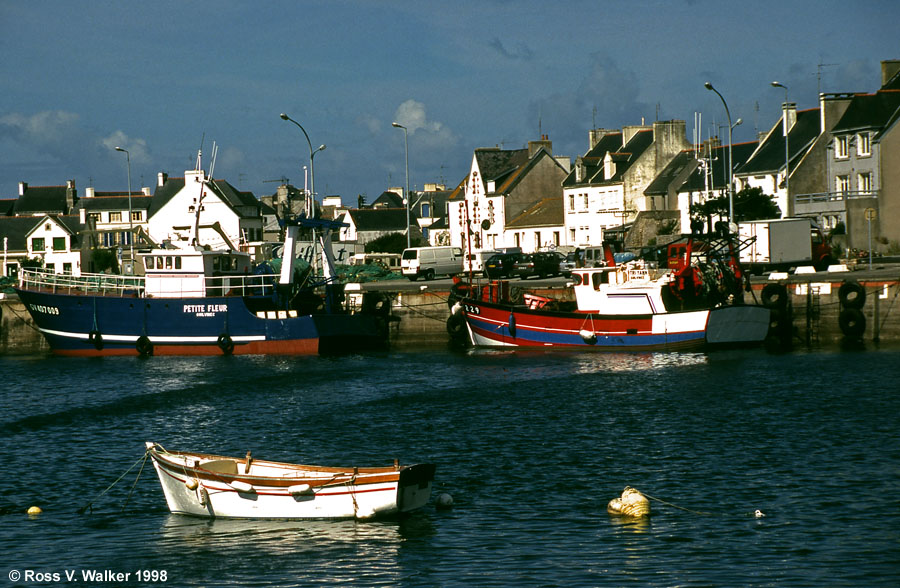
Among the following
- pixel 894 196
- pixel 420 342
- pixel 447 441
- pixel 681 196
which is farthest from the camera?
pixel 681 196

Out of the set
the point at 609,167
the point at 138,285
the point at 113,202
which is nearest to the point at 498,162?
the point at 609,167

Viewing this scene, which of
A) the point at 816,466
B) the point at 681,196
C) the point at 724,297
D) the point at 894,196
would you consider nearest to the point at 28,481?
the point at 816,466

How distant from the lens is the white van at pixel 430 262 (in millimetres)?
69938

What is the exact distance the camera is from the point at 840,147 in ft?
241

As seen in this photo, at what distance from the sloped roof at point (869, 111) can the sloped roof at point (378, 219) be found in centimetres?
5978

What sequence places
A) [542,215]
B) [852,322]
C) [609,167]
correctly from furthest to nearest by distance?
[542,215], [609,167], [852,322]

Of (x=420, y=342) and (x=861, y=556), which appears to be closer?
(x=861, y=556)

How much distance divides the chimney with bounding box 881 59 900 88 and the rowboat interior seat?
6643 cm

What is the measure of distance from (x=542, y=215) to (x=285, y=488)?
83494mm

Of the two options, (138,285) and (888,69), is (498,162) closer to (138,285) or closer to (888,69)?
(888,69)

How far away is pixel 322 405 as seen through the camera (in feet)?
113

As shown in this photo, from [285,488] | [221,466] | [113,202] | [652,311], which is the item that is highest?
[113,202]

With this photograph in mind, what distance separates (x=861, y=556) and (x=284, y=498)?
9.68 metres

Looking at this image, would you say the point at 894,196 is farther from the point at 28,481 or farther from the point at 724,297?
the point at 28,481
